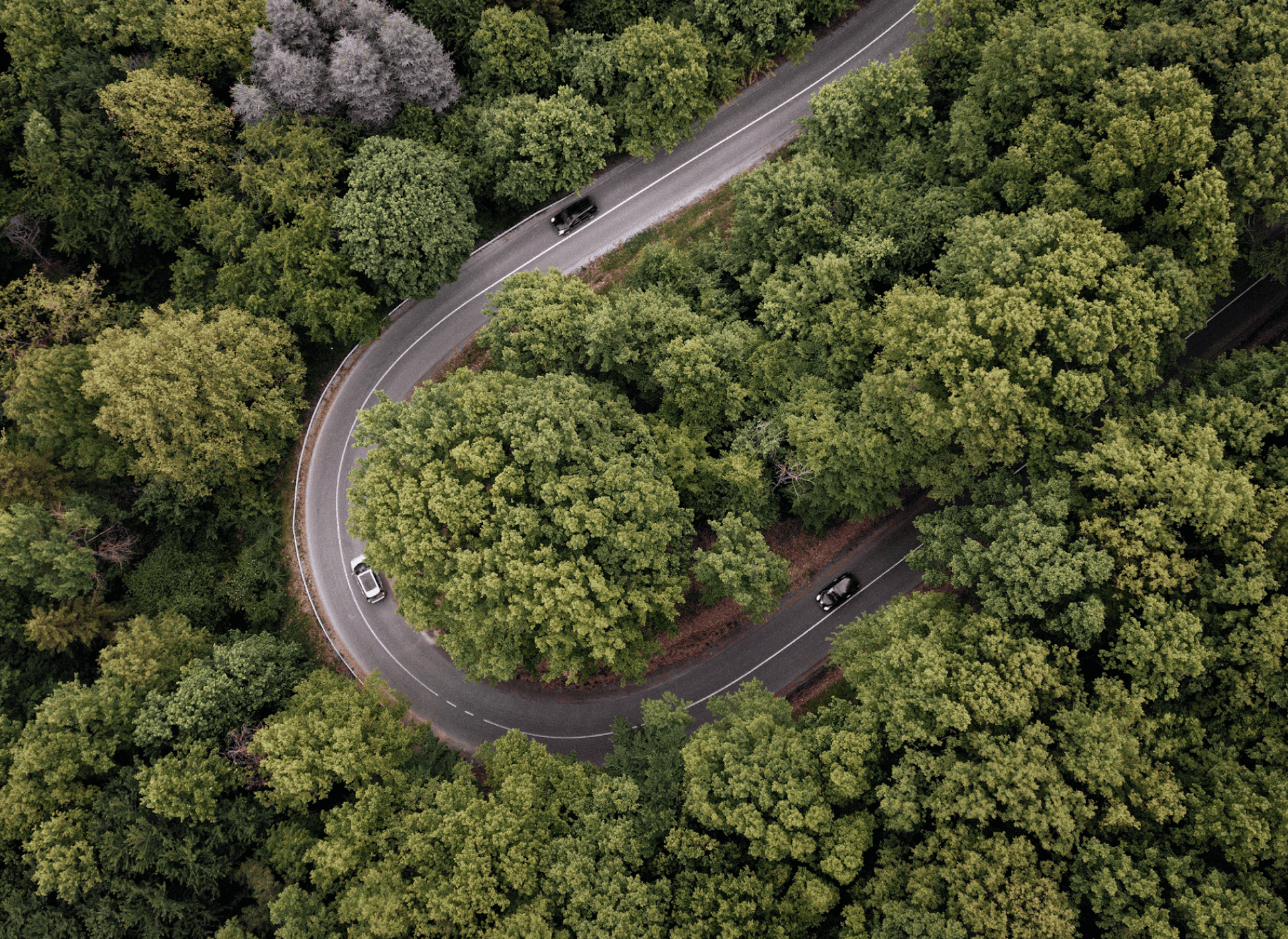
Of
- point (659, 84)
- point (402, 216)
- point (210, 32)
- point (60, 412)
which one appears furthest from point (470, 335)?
point (60, 412)

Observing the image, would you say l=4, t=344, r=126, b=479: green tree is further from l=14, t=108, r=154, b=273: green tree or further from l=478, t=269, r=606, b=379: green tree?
l=478, t=269, r=606, b=379: green tree

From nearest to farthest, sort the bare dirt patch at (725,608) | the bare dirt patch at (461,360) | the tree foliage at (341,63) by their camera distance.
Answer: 1. the tree foliage at (341,63)
2. the bare dirt patch at (725,608)
3. the bare dirt patch at (461,360)

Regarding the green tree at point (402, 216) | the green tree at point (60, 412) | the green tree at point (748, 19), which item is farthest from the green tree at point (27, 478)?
the green tree at point (748, 19)

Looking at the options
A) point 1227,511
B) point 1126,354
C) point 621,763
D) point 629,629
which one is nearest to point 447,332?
point 629,629

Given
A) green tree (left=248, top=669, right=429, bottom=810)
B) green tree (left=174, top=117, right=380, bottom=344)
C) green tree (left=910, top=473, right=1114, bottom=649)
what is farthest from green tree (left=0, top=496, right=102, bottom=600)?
green tree (left=910, top=473, right=1114, bottom=649)

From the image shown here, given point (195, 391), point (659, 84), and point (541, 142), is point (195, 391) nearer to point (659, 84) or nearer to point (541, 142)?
point (541, 142)

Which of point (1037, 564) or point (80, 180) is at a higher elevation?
point (80, 180)

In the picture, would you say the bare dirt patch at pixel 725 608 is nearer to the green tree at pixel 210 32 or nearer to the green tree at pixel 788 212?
the green tree at pixel 788 212
